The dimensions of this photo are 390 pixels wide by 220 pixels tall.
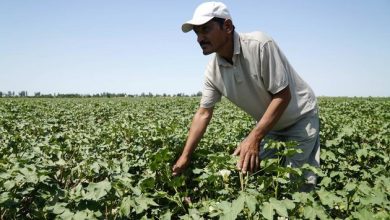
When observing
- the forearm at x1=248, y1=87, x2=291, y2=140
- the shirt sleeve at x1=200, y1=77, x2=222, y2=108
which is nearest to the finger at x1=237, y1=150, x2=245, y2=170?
the forearm at x1=248, y1=87, x2=291, y2=140

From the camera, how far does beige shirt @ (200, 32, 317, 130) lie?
9.22 feet

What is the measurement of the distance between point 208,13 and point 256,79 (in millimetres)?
661

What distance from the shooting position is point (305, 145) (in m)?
3.23

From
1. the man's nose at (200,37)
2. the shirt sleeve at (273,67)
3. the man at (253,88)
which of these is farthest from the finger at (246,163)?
the man's nose at (200,37)

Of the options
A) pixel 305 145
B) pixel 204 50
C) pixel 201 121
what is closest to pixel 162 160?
pixel 201 121

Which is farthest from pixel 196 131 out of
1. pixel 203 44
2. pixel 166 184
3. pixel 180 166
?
pixel 203 44

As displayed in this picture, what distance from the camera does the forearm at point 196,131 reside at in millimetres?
3020

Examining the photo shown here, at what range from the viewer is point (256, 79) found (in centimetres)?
294

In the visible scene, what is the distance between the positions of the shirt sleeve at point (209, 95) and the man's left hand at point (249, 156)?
72cm

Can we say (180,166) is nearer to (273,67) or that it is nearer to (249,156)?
(249,156)

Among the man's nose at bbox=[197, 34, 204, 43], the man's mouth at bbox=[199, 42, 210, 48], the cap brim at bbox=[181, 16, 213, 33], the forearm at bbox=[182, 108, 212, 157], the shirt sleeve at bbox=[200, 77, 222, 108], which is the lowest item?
the forearm at bbox=[182, 108, 212, 157]

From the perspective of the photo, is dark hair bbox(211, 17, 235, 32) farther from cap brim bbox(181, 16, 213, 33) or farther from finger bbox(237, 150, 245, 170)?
finger bbox(237, 150, 245, 170)

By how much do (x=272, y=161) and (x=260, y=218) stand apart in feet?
1.64

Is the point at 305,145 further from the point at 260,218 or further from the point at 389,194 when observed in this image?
the point at 260,218
